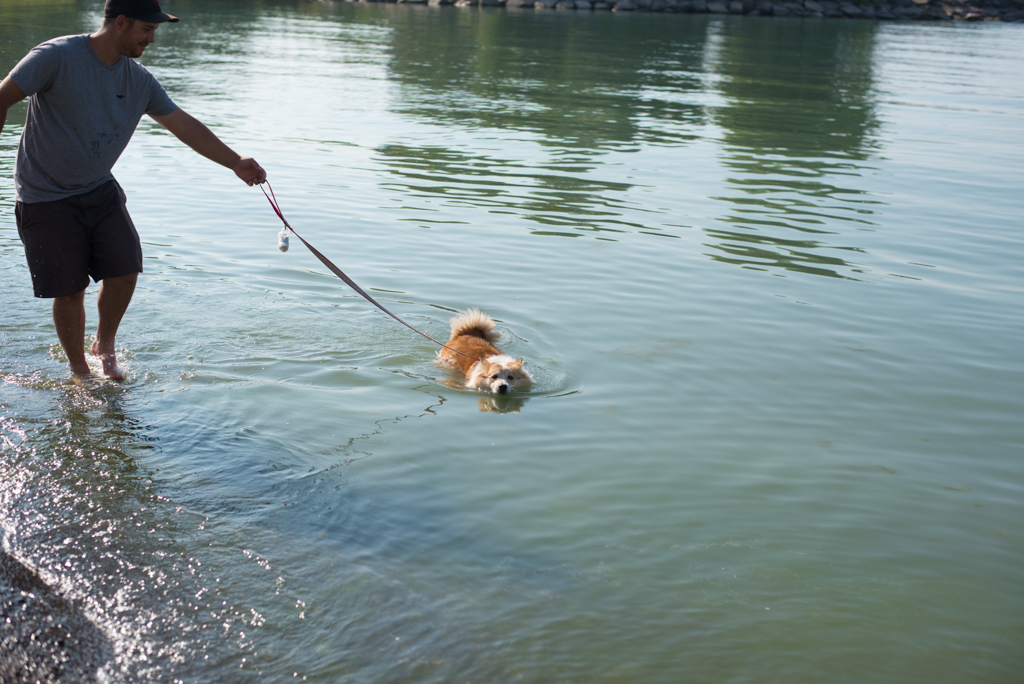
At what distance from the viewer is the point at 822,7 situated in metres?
64.5

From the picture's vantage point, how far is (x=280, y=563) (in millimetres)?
3939

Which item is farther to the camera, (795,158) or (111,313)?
(795,158)

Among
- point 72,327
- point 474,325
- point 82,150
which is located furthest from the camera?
point 474,325

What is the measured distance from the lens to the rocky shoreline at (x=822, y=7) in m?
60.5

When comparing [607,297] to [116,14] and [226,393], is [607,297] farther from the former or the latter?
[116,14]

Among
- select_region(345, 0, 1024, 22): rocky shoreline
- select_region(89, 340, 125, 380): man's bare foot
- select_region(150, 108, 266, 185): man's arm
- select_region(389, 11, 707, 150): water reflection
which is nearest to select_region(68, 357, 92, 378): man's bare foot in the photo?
select_region(89, 340, 125, 380): man's bare foot

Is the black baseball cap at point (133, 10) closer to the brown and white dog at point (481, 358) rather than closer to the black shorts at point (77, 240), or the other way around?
the black shorts at point (77, 240)

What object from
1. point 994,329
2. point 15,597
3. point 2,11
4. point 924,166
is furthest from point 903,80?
point 2,11

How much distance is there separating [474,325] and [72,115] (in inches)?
130

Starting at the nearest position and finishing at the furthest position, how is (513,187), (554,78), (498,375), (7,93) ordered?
(7,93), (498,375), (513,187), (554,78)

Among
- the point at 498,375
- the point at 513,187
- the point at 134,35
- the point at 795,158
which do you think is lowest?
the point at 498,375

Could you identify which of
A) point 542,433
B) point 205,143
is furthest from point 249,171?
point 542,433

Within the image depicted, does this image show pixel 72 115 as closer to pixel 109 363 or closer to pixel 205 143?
pixel 205 143

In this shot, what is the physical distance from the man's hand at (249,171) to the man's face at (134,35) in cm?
85
